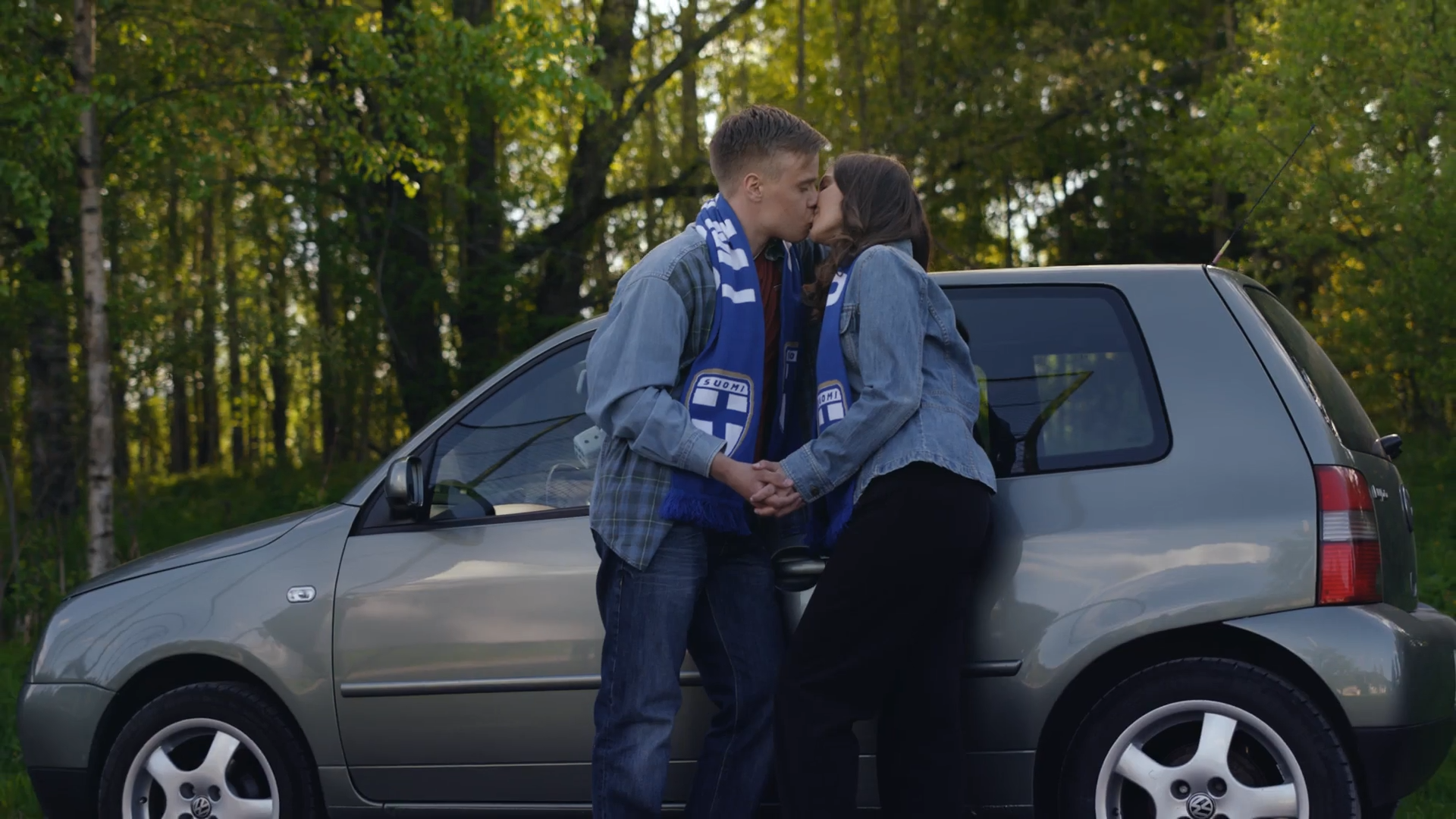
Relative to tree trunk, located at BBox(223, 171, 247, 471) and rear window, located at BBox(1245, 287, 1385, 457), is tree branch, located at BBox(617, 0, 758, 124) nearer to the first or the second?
tree trunk, located at BBox(223, 171, 247, 471)

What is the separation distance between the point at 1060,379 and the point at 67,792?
306 cm

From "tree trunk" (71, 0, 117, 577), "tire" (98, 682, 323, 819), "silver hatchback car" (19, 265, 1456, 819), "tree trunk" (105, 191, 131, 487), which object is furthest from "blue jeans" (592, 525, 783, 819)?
"tree trunk" (105, 191, 131, 487)

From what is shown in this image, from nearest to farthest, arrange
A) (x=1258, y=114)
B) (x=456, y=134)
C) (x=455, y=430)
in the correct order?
1. (x=455, y=430)
2. (x=1258, y=114)
3. (x=456, y=134)

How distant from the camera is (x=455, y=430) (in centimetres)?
402

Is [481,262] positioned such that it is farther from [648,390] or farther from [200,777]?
[648,390]

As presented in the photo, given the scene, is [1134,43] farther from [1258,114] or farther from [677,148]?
[677,148]

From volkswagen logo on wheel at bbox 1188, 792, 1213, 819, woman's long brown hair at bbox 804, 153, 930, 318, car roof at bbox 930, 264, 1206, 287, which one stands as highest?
woman's long brown hair at bbox 804, 153, 930, 318

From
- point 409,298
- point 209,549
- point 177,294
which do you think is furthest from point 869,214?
point 409,298

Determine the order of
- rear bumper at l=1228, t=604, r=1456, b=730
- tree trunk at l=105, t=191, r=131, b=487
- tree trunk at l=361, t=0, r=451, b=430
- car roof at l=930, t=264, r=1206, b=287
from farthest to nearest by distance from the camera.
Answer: tree trunk at l=361, t=0, r=451, b=430
tree trunk at l=105, t=191, r=131, b=487
car roof at l=930, t=264, r=1206, b=287
rear bumper at l=1228, t=604, r=1456, b=730

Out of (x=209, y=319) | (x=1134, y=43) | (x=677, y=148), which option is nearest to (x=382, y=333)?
(x=209, y=319)

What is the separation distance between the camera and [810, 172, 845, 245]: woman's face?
11.0 feet

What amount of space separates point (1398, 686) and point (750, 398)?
5.21ft

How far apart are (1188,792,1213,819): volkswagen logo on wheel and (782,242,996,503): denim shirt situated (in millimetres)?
862

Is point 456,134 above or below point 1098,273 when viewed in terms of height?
above
